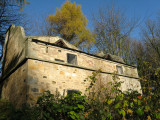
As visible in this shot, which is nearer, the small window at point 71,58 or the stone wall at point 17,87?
the stone wall at point 17,87

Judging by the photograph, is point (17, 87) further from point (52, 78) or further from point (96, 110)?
point (96, 110)

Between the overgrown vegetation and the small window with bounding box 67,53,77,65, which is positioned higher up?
the small window with bounding box 67,53,77,65

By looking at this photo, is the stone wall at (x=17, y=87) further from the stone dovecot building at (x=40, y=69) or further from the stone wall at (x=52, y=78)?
the stone wall at (x=52, y=78)

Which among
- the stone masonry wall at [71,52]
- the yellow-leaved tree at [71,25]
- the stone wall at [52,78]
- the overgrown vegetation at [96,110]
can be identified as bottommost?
the overgrown vegetation at [96,110]

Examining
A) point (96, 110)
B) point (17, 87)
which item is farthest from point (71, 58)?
point (96, 110)

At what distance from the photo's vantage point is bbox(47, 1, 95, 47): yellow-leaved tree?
20.4 metres

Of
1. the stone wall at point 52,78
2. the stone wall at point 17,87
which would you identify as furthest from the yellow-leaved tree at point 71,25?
the stone wall at point 17,87

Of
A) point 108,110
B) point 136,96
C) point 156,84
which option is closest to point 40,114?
point 108,110

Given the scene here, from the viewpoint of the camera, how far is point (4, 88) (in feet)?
34.1

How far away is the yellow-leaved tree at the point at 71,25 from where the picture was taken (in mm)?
20406

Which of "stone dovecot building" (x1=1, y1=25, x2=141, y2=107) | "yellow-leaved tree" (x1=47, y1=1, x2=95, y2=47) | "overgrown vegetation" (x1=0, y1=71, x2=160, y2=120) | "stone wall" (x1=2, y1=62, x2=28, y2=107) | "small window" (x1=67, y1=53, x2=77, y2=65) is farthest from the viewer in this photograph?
"yellow-leaved tree" (x1=47, y1=1, x2=95, y2=47)

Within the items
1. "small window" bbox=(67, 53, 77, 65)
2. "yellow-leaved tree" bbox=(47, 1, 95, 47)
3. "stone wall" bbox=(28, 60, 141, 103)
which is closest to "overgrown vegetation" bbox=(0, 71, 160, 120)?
"stone wall" bbox=(28, 60, 141, 103)

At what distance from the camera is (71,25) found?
20359 millimetres

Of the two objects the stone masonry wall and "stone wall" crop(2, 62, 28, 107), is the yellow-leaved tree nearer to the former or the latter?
the stone masonry wall
